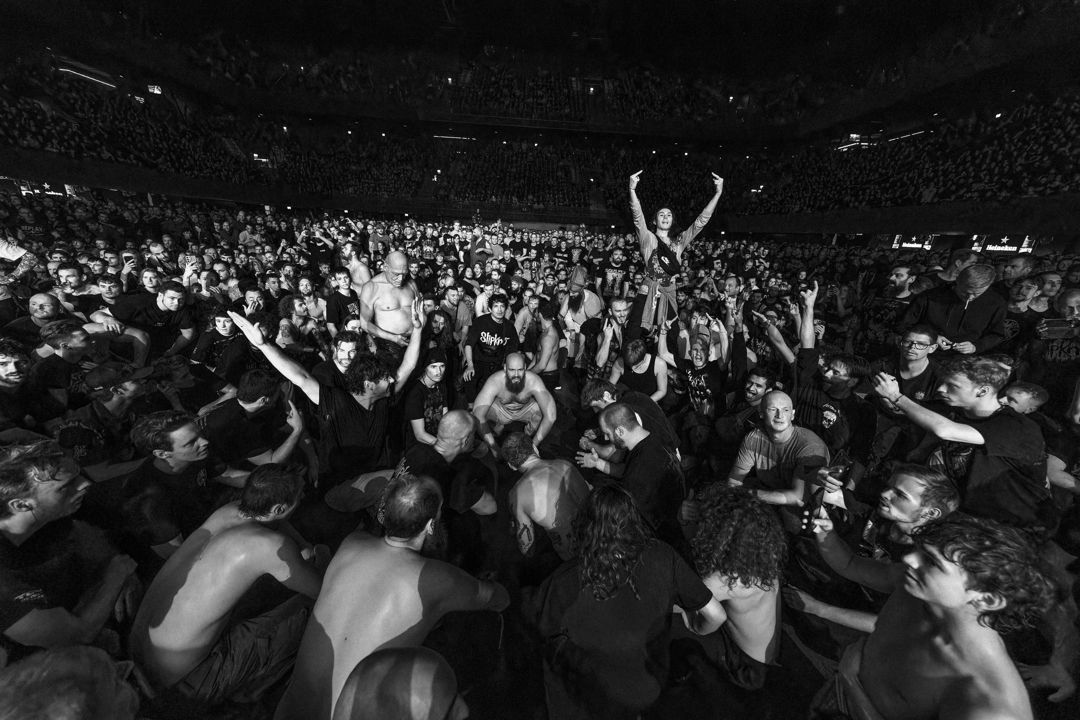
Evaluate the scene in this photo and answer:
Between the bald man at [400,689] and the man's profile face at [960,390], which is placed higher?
the man's profile face at [960,390]

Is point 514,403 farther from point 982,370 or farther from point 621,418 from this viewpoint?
point 982,370

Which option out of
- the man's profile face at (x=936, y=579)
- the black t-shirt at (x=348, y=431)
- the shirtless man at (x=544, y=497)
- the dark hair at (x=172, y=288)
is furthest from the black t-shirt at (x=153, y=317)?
the man's profile face at (x=936, y=579)

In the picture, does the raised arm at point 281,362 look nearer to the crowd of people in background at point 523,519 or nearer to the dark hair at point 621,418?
the crowd of people in background at point 523,519

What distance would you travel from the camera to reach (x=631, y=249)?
17250 millimetres

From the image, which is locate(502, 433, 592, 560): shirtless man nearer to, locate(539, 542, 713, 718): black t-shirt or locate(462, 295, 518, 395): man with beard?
locate(539, 542, 713, 718): black t-shirt

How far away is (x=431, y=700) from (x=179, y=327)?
542 centimetres

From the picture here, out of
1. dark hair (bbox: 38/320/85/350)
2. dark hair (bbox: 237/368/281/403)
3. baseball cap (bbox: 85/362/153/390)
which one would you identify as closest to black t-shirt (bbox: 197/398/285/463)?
dark hair (bbox: 237/368/281/403)

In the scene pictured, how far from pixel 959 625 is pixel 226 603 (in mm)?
2798

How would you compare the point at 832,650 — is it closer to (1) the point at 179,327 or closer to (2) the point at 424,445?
(2) the point at 424,445

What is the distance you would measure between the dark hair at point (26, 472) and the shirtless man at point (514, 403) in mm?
2433

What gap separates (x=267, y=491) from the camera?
1972mm

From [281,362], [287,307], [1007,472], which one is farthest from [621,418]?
[287,307]

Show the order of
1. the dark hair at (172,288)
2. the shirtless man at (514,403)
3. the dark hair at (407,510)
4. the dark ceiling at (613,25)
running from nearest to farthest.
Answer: the dark hair at (407,510) < the shirtless man at (514,403) < the dark hair at (172,288) < the dark ceiling at (613,25)

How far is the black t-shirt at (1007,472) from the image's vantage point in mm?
2168
